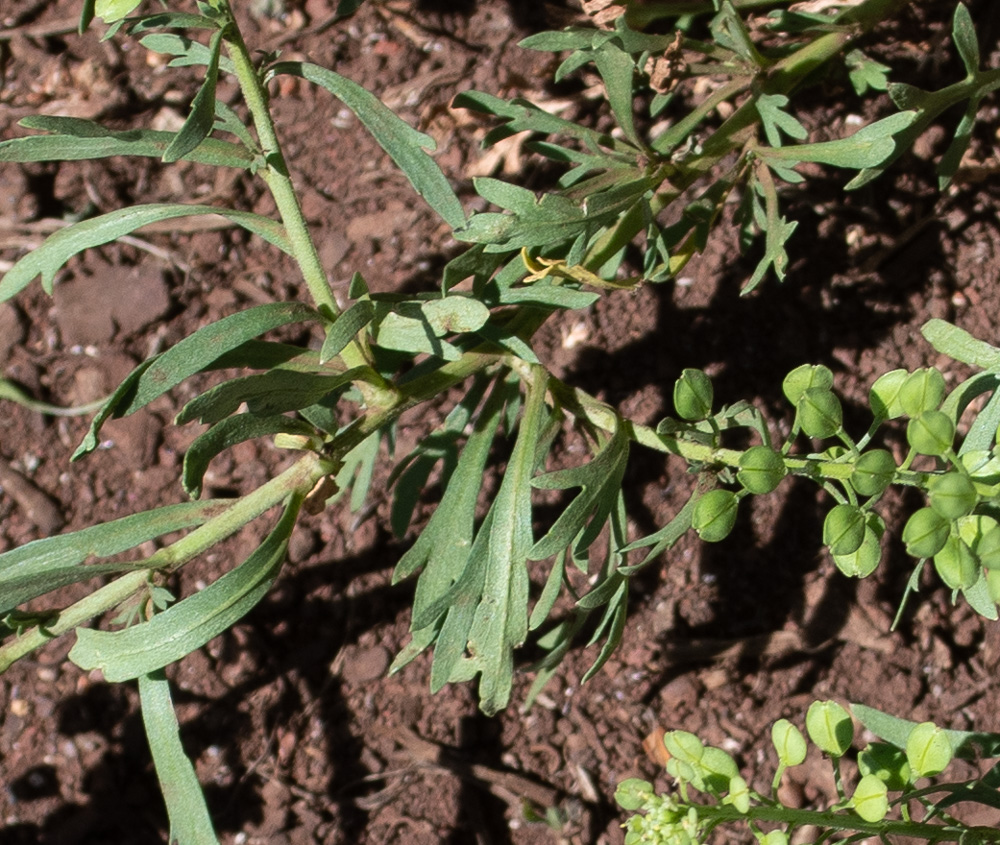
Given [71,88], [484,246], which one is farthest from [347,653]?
[71,88]

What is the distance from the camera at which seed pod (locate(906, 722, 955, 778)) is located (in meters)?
1.39

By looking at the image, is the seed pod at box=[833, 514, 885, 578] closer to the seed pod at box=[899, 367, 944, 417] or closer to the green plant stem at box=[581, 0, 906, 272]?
the seed pod at box=[899, 367, 944, 417]

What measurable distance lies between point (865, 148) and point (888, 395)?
1.85 ft

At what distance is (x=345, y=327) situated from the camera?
1510mm

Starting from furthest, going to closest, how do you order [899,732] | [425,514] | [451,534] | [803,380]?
[425,514] → [451,534] → [899,732] → [803,380]

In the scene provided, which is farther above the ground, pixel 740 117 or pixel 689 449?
pixel 740 117

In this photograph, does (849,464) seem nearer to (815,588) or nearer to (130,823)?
(815,588)

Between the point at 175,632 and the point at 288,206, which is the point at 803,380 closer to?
the point at 288,206

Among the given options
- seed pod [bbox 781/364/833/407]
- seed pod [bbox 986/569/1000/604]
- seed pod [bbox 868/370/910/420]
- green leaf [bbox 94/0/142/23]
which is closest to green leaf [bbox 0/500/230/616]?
green leaf [bbox 94/0/142/23]

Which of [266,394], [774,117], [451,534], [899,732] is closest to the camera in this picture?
[266,394]

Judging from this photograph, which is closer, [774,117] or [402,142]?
[402,142]

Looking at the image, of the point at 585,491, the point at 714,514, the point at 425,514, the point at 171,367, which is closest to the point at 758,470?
the point at 714,514

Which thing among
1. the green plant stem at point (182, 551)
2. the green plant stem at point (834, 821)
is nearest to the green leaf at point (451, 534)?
the green plant stem at point (182, 551)

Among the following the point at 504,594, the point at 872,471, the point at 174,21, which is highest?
the point at 174,21
